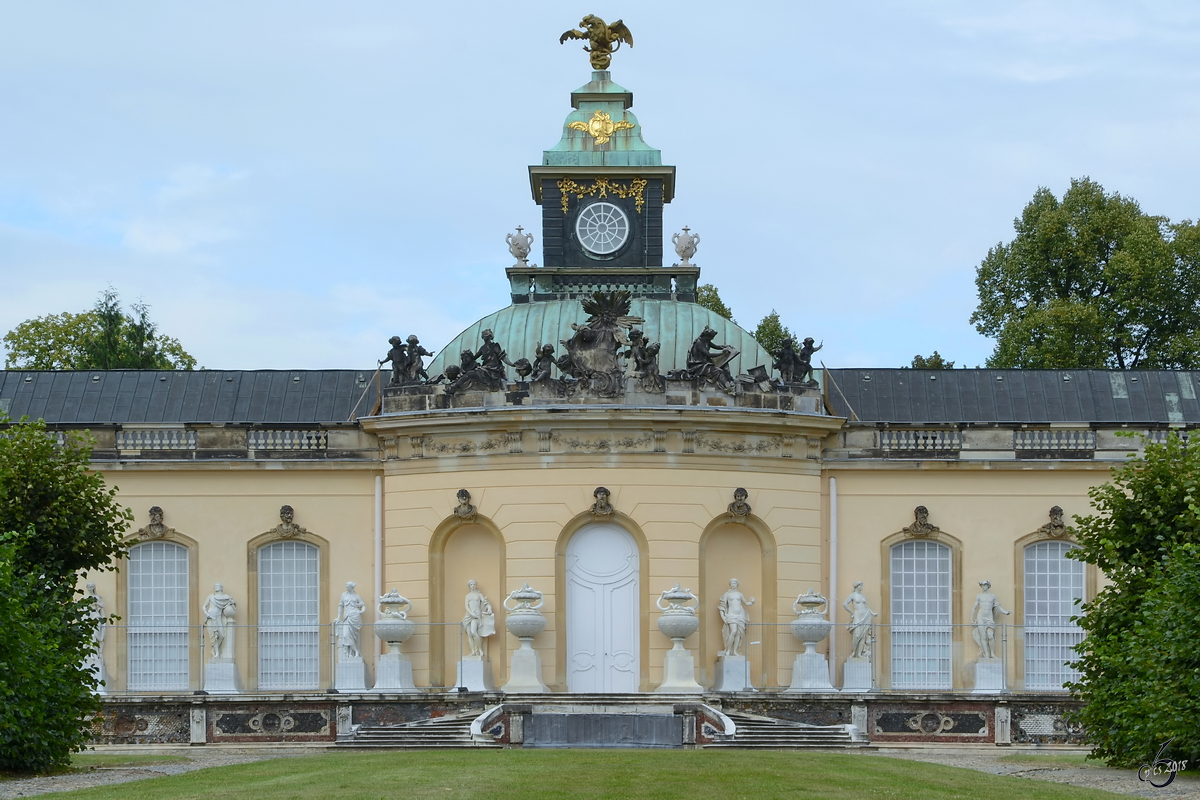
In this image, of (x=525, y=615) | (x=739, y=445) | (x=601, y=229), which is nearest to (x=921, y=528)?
(x=739, y=445)

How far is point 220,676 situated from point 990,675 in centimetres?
1489

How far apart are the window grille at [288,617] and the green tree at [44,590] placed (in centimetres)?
804

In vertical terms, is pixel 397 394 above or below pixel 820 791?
above

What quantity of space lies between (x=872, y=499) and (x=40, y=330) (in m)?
30.4

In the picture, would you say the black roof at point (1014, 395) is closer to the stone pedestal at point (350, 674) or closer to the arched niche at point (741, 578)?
the arched niche at point (741, 578)

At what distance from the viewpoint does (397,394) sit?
4047 centimetres

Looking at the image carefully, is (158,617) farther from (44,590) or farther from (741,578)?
(741,578)

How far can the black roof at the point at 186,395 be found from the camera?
44.4 metres

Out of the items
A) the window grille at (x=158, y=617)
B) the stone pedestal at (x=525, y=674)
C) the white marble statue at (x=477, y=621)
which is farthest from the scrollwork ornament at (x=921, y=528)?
the window grille at (x=158, y=617)

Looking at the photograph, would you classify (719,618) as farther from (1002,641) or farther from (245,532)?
(245,532)

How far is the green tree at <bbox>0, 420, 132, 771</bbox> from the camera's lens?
28.7 meters

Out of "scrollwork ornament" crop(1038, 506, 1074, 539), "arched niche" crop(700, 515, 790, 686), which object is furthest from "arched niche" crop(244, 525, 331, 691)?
"scrollwork ornament" crop(1038, 506, 1074, 539)

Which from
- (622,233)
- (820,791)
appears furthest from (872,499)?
(820,791)

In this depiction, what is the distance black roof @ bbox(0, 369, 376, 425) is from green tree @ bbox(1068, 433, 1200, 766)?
17.6m
